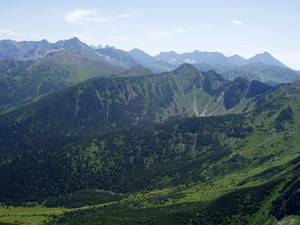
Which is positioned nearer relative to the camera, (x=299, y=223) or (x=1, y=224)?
(x=1, y=224)

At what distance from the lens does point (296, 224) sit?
7859 inches

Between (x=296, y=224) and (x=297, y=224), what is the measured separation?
0.67 m

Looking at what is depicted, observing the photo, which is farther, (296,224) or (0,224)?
(296,224)

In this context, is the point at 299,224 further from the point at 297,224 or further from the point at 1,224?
the point at 1,224

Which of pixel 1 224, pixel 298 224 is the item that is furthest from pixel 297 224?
pixel 1 224

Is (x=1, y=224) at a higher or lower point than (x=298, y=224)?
higher

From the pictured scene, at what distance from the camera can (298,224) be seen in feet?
652

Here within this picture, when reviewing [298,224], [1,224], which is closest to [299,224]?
[298,224]

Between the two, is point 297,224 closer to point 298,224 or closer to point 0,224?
point 298,224

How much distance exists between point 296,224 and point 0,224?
566ft

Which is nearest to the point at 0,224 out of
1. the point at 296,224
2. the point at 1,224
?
the point at 1,224

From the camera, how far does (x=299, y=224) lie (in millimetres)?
198375

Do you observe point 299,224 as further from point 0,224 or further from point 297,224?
point 0,224

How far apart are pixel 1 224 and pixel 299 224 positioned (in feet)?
567
